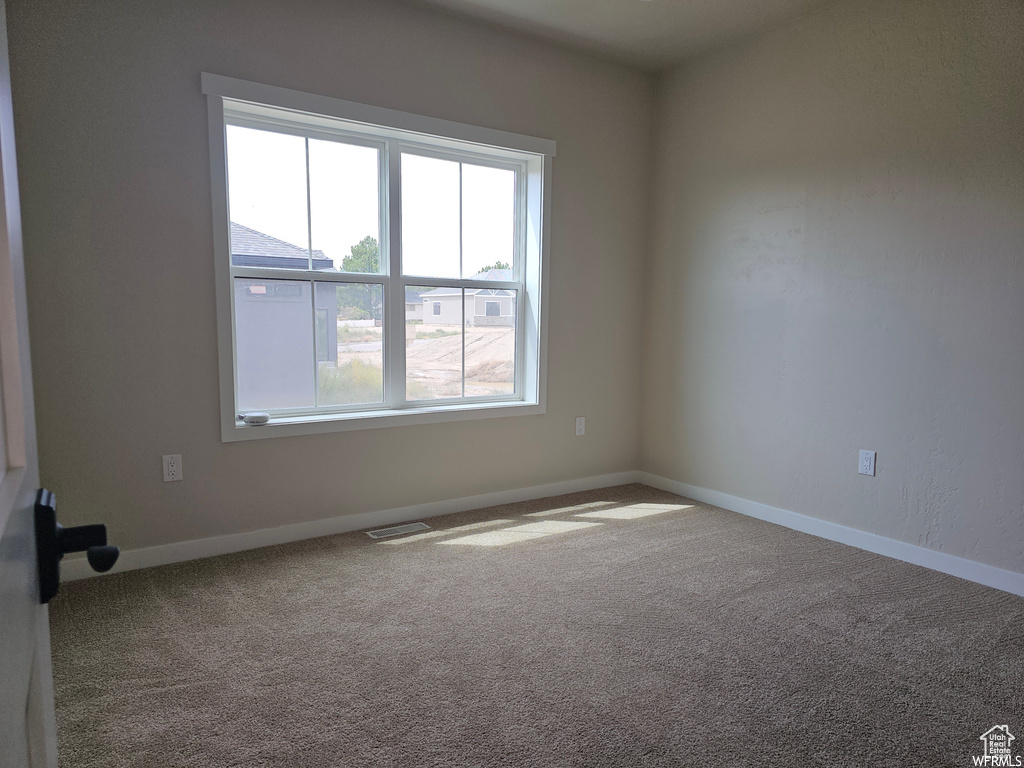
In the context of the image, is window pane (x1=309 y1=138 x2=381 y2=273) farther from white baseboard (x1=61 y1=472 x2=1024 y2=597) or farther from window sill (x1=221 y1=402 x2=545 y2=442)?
white baseboard (x1=61 y1=472 x2=1024 y2=597)

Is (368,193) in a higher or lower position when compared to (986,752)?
higher

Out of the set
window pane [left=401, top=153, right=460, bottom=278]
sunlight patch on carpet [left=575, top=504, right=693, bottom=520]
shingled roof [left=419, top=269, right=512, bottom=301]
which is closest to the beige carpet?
sunlight patch on carpet [left=575, top=504, right=693, bottom=520]

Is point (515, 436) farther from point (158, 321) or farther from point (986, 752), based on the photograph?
point (986, 752)

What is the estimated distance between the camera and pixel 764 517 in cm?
358

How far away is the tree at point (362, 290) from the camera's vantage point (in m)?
3.25

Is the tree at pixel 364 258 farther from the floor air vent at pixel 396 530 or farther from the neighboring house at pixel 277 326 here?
the floor air vent at pixel 396 530

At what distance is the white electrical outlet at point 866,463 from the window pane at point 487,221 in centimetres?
220

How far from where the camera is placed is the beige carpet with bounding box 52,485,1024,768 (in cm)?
165

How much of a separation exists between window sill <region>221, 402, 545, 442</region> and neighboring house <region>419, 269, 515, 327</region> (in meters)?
0.51

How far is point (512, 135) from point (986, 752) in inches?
131

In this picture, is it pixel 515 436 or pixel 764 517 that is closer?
pixel 764 517

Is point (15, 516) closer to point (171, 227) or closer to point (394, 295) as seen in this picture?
point (171, 227)

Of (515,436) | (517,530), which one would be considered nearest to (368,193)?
(515,436)

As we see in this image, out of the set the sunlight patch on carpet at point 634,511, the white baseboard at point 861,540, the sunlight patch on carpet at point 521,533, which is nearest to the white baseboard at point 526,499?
the white baseboard at point 861,540
